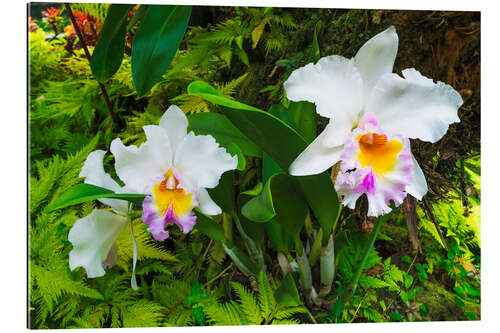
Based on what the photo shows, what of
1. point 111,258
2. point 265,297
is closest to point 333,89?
point 265,297

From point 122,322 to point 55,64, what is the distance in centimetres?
76

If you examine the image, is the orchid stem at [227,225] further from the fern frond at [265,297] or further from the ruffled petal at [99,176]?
the ruffled petal at [99,176]

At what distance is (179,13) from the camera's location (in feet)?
3.54

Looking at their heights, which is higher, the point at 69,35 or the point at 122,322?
the point at 69,35

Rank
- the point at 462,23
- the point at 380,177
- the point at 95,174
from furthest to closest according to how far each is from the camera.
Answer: the point at 462,23 → the point at 95,174 → the point at 380,177

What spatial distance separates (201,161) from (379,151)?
1.23ft

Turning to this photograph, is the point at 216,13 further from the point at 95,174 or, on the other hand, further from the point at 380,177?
the point at 380,177

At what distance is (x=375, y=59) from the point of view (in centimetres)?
96

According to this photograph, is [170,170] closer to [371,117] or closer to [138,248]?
[138,248]

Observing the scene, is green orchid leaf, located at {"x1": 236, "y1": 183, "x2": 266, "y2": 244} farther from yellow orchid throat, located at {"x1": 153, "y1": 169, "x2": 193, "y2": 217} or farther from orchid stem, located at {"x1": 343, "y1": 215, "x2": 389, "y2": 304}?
orchid stem, located at {"x1": 343, "y1": 215, "x2": 389, "y2": 304}

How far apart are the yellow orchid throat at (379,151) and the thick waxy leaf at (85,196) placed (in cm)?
47

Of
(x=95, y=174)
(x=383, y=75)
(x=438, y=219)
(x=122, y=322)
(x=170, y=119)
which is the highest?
(x=383, y=75)

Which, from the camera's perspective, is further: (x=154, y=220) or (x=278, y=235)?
(x=278, y=235)
